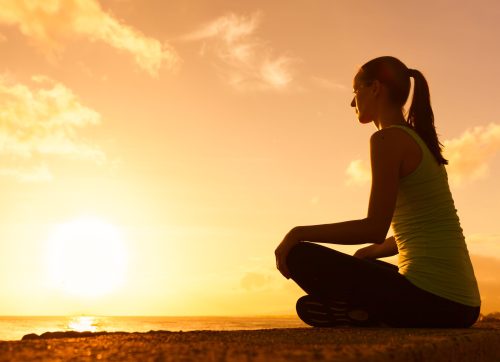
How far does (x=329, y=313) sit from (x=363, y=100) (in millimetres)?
1488

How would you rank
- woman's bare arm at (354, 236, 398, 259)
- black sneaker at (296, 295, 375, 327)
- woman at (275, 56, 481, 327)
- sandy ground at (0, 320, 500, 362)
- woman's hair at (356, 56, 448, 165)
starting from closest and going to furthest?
sandy ground at (0, 320, 500, 362), woman at (275, 56, 481, 327), black sneaker at (296, 295, 375, 327), woman's hair at (356, 56, 448, 165), woman's bare arm at (354, 236, 398, 259)

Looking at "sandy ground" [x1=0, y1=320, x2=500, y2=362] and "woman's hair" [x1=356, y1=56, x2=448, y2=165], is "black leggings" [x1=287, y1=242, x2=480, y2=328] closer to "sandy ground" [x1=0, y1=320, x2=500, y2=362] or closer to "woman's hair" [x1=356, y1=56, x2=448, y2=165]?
"sandy ground" [x1=0, y1=320, x2=500, y2=362]

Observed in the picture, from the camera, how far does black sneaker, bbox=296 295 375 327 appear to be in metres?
3.55

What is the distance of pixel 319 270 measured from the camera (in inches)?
137

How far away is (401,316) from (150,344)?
1765mm

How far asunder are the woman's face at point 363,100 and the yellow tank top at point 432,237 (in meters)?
0.46

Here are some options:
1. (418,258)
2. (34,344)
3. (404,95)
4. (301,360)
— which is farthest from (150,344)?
(404,95)

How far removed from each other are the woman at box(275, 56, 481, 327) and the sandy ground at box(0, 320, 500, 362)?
0.51 m

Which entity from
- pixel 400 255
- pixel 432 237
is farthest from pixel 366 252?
pixel 432 237

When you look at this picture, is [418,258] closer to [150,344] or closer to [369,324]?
[369,324]

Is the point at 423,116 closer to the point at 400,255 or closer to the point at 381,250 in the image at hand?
the point at 400,255

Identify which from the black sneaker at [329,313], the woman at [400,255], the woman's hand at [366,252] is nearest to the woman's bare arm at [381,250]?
the woman's hand at [366,252]

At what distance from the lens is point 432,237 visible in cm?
344

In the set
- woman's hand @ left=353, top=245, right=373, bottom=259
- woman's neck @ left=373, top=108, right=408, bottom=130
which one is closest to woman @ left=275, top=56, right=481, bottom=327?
woman's neck @ left=373, top=108, right=408, bottom=130
